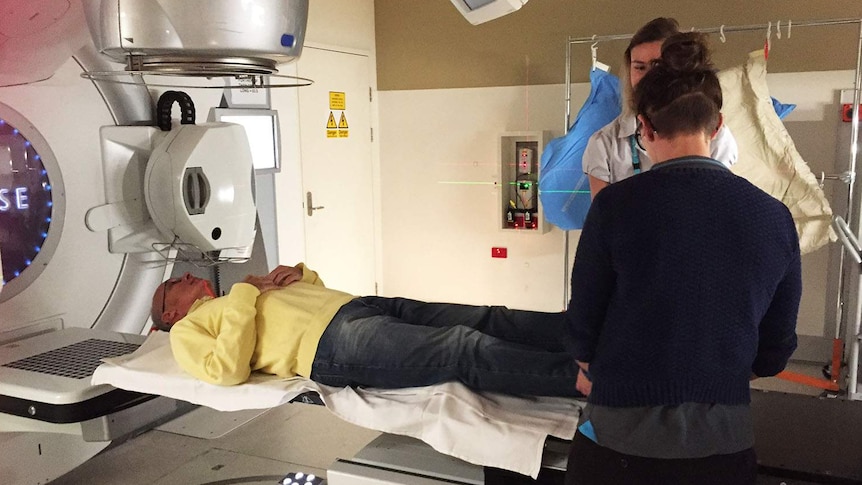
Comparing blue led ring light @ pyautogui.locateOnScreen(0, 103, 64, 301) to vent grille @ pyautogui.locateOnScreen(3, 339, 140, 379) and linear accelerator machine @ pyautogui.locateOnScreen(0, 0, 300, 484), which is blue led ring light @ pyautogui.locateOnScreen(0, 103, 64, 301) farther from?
vent grille @ pyautogui.locateOnScreen(3, 339, 140, 379)

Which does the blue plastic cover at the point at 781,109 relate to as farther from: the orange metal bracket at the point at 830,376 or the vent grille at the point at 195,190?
the vent grille at the point at 195,190

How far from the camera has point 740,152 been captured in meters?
3.34

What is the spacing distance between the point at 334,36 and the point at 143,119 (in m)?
1.94

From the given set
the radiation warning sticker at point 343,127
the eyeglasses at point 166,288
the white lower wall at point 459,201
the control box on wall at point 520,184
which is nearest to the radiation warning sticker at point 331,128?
the radiation warning sticker at point 343,127

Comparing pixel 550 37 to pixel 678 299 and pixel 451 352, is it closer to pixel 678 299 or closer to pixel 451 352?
pixel 451 352

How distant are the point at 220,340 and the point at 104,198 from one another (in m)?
0.92

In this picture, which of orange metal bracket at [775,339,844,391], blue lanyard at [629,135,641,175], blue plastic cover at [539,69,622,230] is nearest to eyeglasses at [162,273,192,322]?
blue lanyard at [629,135,641,175]

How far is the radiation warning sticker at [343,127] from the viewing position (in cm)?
443

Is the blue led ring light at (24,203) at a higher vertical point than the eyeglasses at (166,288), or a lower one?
higher

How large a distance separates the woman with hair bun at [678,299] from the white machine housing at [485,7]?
77 cm

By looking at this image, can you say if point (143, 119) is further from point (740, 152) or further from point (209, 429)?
point (740, 152)

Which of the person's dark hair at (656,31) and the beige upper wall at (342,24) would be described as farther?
the beige upper wall at (342,24)

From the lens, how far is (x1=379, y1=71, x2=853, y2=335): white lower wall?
4.45m

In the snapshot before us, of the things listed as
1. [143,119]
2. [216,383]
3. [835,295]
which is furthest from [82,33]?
[835,295]
